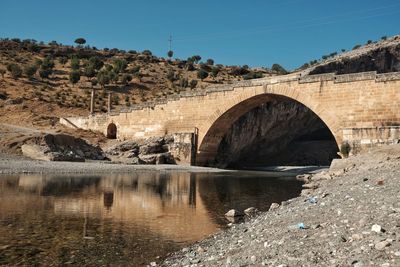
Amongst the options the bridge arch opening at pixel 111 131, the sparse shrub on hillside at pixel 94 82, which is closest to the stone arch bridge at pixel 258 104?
the bridge arch opening at pixel 111 131

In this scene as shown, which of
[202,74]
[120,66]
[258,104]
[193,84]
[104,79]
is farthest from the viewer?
[202,74]

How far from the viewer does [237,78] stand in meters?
64.6

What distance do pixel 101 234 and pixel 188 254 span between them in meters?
2.34

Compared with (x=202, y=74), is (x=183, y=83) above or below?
below

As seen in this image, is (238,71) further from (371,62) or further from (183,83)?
(371,62)

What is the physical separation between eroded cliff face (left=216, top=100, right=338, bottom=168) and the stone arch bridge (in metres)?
2.75

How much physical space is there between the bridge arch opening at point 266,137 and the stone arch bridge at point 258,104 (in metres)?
0.18

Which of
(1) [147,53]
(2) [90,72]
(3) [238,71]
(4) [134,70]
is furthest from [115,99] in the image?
(1) [147,53]

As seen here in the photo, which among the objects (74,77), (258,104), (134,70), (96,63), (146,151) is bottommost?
(146,151)

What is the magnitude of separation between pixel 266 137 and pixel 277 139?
7.14 feet

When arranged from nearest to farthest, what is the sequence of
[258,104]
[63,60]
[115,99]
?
[258,104] → [115,99] → [63,60]

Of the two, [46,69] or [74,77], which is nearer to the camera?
[74,77]

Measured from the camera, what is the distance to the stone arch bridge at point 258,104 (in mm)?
23395

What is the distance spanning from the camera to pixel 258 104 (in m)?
32.4
